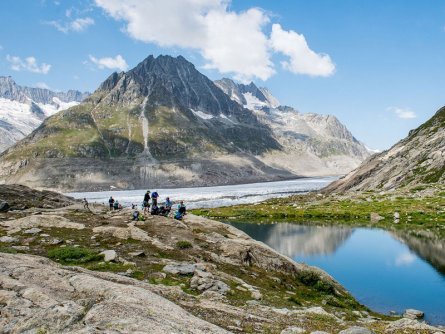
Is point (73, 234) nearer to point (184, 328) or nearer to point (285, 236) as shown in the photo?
point (184, 328)

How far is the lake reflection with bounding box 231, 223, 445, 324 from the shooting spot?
139 ft

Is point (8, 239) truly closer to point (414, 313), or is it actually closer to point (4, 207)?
point (4, 207)

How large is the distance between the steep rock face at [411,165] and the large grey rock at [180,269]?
113m

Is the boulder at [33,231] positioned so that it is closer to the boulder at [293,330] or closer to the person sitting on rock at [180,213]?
the person sitting on rock at [180,213]

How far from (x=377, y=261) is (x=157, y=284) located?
48.7 meters

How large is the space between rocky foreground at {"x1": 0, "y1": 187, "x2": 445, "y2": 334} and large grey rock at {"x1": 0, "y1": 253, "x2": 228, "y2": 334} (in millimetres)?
40

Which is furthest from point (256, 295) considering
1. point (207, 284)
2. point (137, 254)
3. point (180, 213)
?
point (180, 213)

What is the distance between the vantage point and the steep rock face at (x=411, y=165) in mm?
128200

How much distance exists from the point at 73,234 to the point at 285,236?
198 ft

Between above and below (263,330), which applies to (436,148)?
above

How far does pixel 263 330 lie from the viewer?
50.6 feet

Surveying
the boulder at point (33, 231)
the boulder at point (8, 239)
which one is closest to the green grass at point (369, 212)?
the boulder at point (33, 231)

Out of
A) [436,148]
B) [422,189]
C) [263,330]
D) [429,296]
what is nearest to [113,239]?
[263,330]

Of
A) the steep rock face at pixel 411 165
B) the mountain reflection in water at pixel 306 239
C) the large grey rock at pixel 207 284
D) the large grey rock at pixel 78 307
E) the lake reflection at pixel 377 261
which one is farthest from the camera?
the steep rock face at pixel 411 165
